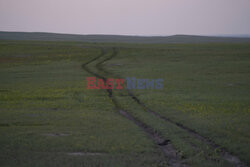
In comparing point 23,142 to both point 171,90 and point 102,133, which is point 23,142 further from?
point 171,90

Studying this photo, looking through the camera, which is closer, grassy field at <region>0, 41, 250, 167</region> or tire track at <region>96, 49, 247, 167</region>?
tire track at <region>96, 49, 247, 167</region>

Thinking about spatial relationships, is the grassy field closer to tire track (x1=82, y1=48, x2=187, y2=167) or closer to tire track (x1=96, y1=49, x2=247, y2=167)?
tire track (x1=96, y1=49, x2=247, y2=167)

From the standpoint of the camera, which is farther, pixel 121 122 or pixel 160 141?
pixel 121 122

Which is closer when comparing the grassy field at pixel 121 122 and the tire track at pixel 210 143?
the tire track at pixel 210 143

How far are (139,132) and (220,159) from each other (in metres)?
4.87

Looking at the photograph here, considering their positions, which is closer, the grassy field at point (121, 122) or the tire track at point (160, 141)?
the tire track at point (160, 141)

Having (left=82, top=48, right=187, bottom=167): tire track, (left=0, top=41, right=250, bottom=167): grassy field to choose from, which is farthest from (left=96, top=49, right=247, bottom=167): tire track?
(left=82, top=48, right=187, bottom=167): tire track

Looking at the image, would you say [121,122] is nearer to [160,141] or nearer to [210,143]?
[160,141]

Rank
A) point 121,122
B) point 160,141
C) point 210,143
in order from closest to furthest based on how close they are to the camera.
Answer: point 210,143
point 160,141
point 121,122

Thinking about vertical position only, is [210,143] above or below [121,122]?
below

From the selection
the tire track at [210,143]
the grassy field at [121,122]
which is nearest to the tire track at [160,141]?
the grassy field at [121,122]

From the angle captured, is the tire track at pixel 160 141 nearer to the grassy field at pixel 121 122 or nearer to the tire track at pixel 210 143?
the grassy field at pixel 121 122

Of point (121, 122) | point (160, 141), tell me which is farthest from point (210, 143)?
point (121, 122)

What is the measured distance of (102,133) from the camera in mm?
14125
